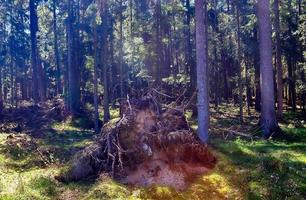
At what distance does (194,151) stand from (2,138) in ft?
37.5

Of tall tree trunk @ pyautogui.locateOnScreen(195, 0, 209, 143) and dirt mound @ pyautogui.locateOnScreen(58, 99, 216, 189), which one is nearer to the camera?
dirt mound @ pyautogui.locateOnScreen(58, 99, 216, 189)

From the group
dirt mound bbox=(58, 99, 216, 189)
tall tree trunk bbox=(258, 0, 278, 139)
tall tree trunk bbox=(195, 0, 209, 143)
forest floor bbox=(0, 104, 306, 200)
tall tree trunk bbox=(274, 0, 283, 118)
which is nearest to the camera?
forest floor bbox=(0, 104, 306, 200)

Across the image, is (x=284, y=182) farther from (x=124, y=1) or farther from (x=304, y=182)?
(x=124, y=1)

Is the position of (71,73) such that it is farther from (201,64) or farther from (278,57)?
(201,64)

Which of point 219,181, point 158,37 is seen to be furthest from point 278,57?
point 219,181

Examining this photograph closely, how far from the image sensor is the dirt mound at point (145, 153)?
10578mm

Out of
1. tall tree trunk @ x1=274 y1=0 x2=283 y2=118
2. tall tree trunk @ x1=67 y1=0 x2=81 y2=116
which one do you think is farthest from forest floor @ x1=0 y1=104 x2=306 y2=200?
→ tall tree trunk @ x1=67 y1=0 x2=81 y2=116

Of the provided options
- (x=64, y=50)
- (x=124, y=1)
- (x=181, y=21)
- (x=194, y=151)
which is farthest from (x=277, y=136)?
(x=64, y=50)

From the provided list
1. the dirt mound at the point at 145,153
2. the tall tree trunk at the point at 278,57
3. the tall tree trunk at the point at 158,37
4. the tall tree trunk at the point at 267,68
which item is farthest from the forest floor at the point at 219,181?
the tall tree trunk at the point at 158,37

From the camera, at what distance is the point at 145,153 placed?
10.9 meters

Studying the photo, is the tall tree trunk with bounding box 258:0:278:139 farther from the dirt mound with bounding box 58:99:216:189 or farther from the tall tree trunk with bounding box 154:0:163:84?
the tall tree trunk with bounding box 154:0:163:84

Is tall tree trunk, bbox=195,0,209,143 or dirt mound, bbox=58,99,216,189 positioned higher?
tall tree trunk, bbox=195,0,209,143

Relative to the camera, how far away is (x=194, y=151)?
11.0m

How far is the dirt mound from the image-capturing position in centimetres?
1058
